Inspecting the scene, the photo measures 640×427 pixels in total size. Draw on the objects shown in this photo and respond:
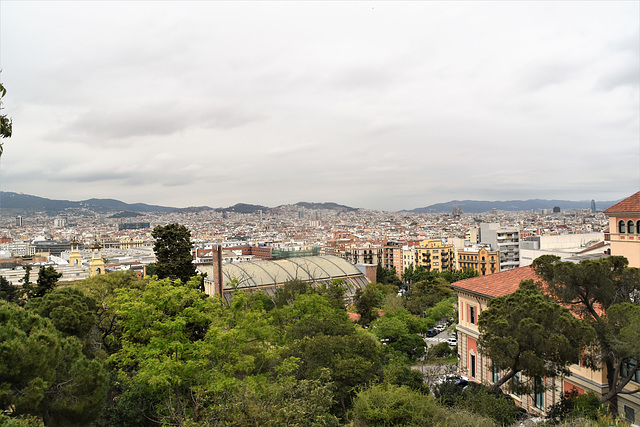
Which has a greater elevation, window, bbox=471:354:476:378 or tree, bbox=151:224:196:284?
tree, bbox=151:224:196:284

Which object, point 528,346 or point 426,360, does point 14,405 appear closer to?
point 528,346

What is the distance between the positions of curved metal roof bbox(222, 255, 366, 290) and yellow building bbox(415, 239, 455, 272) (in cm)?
3105

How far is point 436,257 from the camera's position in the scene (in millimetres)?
85125

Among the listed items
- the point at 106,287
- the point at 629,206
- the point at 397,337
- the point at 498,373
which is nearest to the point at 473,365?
the point at 498,373

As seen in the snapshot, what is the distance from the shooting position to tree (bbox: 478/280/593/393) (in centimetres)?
1205

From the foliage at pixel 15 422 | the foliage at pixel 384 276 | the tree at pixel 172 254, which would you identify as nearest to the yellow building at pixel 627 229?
the tree at pixel 172 254

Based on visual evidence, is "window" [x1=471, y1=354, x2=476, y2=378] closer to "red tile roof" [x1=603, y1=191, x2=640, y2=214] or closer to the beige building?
the beige building

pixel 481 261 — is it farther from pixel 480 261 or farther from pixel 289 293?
pixel 289 293

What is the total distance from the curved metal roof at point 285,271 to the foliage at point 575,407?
33.8 metres

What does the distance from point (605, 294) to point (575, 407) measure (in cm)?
338

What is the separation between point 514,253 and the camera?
259ft

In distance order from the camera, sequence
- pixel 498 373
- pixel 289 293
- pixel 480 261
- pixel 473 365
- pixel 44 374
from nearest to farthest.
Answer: pixel 44 374
pixel 498 373
pixel 473 365
pixel 289 293
pixel 480 261

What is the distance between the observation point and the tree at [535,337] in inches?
474

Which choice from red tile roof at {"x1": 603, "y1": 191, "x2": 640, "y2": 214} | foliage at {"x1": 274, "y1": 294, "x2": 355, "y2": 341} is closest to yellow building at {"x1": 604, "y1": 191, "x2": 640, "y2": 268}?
red tile roof at {"x1": 603, "y1": 191, "x2": 640, "y2": 214}
